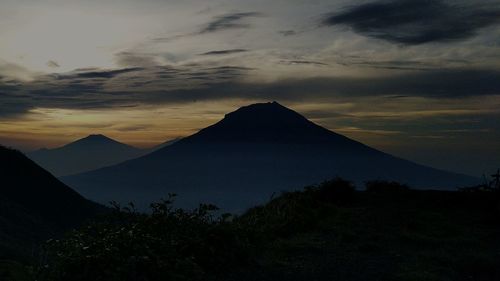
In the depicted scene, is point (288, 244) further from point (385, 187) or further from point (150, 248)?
point (385, 187)

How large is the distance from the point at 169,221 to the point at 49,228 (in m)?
161

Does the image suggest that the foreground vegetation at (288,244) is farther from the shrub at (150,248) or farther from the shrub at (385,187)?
the shrub at (385,187)

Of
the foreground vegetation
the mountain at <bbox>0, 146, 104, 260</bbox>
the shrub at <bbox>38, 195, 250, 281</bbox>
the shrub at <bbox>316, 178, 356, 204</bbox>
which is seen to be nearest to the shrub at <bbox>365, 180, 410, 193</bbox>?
the shrub at <bbox>316, 178, 356, 204</bbox>

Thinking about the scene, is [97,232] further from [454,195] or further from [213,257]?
[454,195]

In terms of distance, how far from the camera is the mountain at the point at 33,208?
138 m

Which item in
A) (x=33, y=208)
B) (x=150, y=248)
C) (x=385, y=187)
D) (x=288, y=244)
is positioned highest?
(x=385, y=187)

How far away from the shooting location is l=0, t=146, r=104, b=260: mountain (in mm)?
138425

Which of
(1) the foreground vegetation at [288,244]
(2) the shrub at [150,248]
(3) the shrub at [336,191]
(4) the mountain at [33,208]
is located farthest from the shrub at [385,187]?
(4) the mountain at [33,208]

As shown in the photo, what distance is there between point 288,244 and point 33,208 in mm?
180510

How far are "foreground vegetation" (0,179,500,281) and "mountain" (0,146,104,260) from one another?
12156 centimetres

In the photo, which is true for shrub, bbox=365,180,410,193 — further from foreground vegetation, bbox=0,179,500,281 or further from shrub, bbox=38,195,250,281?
shrub, bbox=38,195,250,281

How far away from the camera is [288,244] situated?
37.2 feet

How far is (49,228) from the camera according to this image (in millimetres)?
157250

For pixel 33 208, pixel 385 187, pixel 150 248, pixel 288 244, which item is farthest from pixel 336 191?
pixel 33 208
